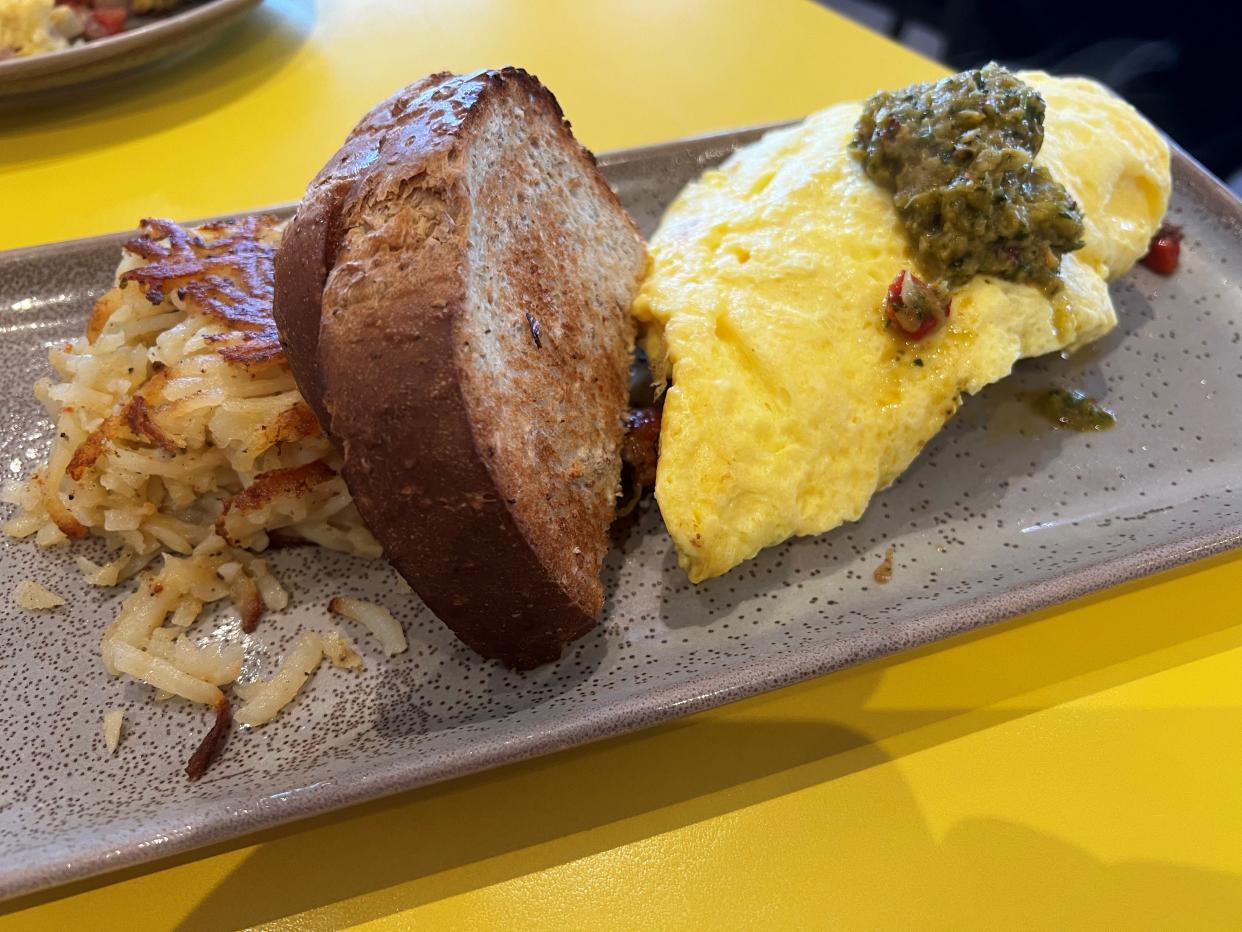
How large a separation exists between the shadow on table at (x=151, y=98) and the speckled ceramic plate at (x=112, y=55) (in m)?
0.22

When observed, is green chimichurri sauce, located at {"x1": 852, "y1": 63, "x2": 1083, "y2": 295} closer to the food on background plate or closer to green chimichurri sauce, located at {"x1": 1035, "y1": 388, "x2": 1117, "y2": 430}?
green chimichurri sauce, located at {"x1": 1035, "y1": 388, "x2": 1117, "y2": 430}

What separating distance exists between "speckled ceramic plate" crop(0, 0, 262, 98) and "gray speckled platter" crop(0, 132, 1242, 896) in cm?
133

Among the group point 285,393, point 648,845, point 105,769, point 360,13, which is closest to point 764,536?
point 648,845

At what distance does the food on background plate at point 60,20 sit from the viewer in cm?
409

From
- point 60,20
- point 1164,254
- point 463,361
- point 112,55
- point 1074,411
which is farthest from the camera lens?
point 60,20

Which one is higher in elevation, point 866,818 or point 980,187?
point 980,187

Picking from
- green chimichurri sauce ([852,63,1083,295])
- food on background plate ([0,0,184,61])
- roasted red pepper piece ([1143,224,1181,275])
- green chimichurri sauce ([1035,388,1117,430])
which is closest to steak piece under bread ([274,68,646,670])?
green chimichurri sauce ([852,63,1083,295])

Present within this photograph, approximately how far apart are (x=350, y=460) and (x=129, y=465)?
96 cm

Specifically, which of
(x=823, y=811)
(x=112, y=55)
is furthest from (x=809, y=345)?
(x=112, y=55)

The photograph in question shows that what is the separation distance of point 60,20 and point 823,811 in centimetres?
506

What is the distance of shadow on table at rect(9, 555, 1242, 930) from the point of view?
1.93 m

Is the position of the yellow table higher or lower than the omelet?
lower

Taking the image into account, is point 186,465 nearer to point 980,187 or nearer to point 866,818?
point 866,818

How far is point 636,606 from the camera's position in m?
2.43
